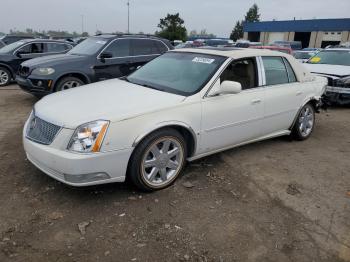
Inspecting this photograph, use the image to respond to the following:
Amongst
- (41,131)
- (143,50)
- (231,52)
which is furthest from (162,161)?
(143,50)

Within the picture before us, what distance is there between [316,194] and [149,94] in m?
2.34

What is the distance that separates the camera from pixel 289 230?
3391 millimetres

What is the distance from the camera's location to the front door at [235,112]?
431cm

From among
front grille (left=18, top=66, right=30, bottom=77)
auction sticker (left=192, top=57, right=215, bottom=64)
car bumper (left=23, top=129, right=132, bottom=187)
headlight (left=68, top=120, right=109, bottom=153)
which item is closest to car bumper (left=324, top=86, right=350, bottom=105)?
auction sticker (left=192, top=57, right=215, bottom=64)

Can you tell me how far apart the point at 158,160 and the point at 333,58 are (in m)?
8.60

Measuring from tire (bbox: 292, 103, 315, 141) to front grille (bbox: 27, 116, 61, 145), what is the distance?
3.99m

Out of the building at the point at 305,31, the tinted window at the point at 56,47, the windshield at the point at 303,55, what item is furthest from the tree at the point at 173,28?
the tinted window at the point at 56,47

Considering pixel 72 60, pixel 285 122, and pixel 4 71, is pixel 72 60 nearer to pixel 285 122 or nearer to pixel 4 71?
pixel 4 71

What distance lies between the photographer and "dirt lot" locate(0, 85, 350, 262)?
9.96 ft

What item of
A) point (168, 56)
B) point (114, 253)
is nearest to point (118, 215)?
point (114, 253)

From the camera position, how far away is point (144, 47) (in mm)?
9133

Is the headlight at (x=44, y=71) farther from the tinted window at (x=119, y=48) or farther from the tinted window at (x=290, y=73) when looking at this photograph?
the tinted window at (x=290, y=73)

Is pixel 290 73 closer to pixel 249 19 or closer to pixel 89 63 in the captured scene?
pixel 89 63

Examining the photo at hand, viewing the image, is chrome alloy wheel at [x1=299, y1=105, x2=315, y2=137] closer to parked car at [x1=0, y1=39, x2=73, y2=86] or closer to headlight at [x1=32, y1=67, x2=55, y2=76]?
headlight at [x1=32, y1=67, x2=55, y2=76]
